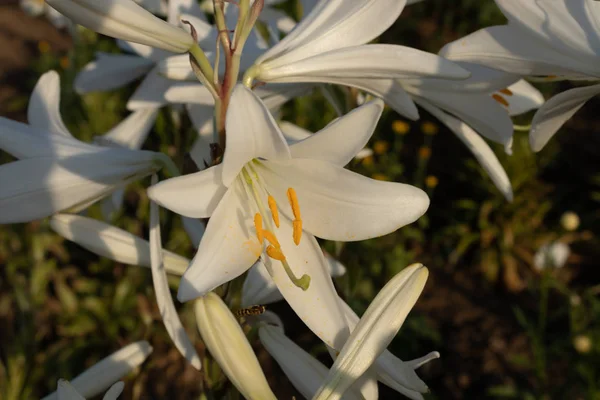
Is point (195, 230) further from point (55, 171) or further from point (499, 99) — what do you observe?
point (499, 99)

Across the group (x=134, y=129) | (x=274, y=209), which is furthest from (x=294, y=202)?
(x=134, y=129)

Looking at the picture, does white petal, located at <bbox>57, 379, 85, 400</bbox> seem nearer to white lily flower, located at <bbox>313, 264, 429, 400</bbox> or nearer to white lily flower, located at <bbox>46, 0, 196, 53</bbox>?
white lily flower, located at <bbox>313, 264, 429, 400</bbox>

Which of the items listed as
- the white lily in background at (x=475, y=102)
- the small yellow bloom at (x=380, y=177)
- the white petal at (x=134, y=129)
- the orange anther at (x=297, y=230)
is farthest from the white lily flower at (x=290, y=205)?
the small yellow bloom at (x=380, y=177)

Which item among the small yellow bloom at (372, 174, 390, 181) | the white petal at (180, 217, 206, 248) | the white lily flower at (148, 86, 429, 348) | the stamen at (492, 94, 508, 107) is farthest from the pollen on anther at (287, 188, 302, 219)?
the small yellow bloom at (372, 174, 390, 181)

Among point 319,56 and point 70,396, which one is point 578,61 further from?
point 70,396

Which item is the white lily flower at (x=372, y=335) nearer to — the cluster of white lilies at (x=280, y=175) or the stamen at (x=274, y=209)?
the cluster of white lilies at (x=280, y=175)

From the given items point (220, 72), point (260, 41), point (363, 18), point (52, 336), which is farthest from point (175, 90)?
point (52, 336)
